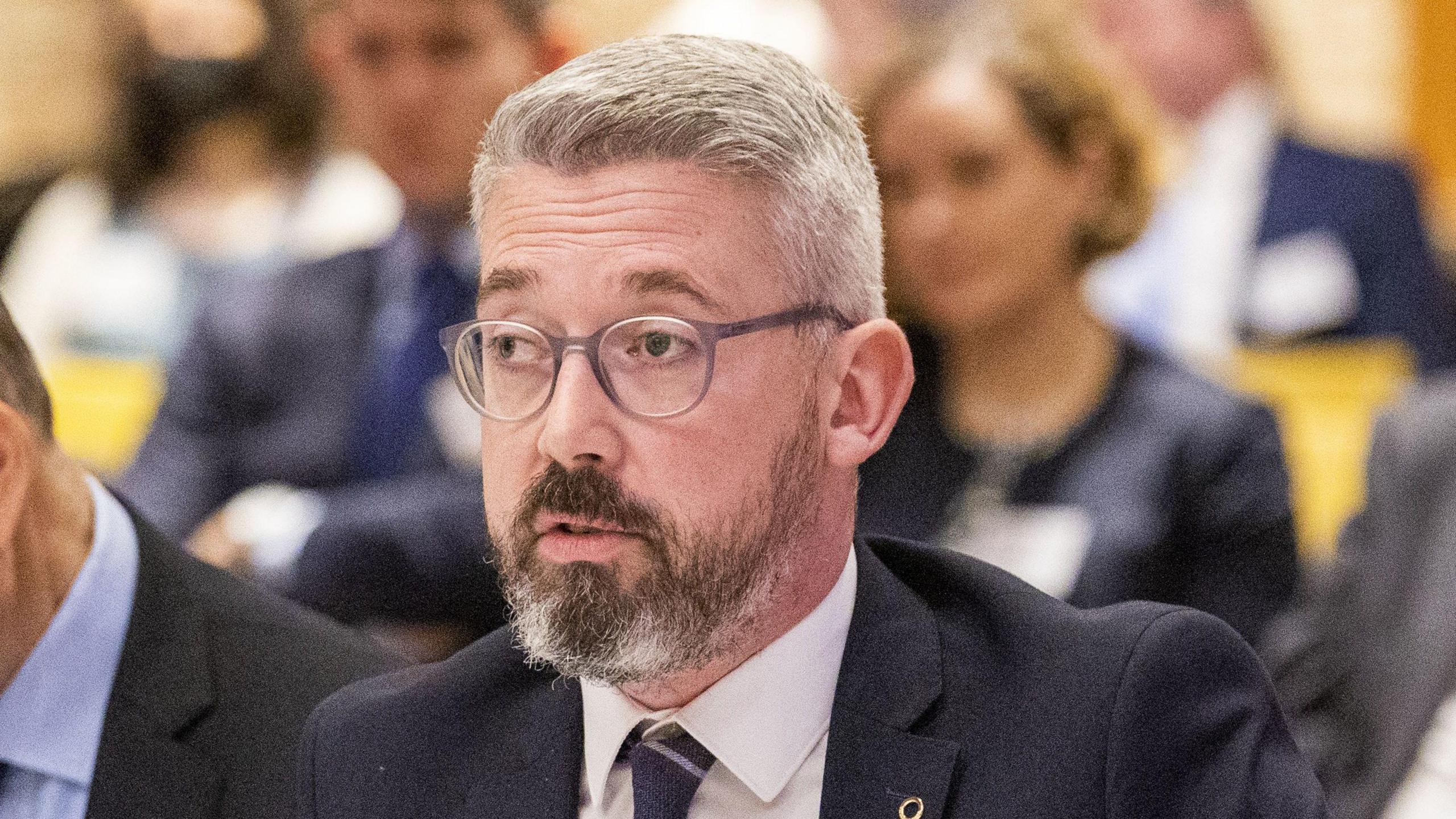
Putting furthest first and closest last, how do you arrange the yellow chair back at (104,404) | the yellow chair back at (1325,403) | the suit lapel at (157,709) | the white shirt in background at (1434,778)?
the yellow chair back at (104,404) < the yellow chair back at (1325,403) < the white shirt in background at (1434,778) < the suit lapel at (157,709)

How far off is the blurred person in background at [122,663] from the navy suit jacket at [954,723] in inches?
4.9

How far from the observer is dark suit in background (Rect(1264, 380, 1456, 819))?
211cm

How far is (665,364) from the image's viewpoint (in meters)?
1.24

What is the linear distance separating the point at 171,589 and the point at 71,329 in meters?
2.56

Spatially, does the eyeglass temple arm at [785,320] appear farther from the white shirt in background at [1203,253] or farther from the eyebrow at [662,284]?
the white shirt in background at [1203,253]

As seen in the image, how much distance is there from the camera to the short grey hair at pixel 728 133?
1239 mm

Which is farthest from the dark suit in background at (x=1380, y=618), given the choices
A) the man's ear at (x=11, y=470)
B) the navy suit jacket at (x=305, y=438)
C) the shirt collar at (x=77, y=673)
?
the man's ear at (x=11, y=470)

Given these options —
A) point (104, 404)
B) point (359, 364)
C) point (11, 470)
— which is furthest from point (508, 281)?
point (104, 404)

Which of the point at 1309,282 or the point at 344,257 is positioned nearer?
the point at 344,257

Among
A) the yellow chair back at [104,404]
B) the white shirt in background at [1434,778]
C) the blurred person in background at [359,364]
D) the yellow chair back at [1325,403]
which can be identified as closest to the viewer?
the white shirt in background at [1434,778]

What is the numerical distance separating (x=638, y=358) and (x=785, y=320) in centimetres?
11

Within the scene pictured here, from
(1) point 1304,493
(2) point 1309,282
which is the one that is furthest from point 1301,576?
(2) point 1309,282

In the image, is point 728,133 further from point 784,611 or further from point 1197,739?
point 1197,739

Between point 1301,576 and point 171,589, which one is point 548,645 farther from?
point 1301,576
